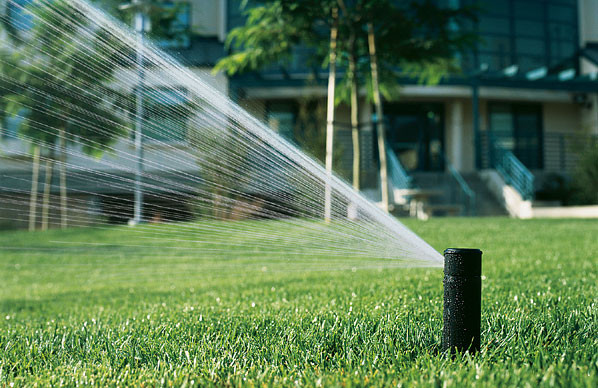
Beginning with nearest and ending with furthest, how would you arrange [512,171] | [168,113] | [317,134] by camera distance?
1. [168,113]
2. [317,134]
3. [512,171]

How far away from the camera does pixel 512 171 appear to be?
16688 millimetres

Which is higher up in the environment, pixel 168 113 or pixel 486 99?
pixel 486 99

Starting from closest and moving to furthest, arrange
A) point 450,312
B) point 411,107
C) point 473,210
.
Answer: point 450,312, point 473,210, point 411,107

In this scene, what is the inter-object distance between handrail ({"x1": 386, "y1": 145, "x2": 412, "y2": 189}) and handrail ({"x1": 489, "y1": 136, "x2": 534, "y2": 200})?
3214mm

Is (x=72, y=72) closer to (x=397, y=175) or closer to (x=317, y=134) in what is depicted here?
(x=317, y=134)

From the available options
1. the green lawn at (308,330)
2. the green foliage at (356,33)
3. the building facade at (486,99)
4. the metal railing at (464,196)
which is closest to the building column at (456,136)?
the building facade at (486,99)

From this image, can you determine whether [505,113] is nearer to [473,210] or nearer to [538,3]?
[538,3]

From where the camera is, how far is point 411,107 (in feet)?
69.6

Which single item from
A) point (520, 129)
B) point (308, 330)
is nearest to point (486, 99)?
point (520, 129)

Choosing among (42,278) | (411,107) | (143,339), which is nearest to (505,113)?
(411,107)

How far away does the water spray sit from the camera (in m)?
1.56

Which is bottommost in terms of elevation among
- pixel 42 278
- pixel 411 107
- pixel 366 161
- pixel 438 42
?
pixel 42 278

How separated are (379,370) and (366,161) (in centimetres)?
1654

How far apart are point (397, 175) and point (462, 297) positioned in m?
14.4
